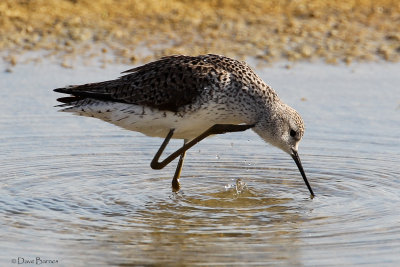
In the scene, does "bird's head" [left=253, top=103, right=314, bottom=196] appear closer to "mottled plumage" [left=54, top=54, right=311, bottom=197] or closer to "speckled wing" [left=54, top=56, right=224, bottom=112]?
"mottled plumage" [left=54, top=54, right=311, bottom=197]

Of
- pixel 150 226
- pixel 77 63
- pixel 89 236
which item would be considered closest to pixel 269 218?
pixel 150 226

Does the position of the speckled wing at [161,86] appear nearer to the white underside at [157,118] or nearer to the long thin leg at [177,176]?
the white underside at [157,118]

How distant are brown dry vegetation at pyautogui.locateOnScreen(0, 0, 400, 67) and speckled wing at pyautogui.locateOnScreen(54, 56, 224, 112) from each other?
4.16m

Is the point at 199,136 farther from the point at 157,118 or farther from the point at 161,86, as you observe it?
the point at 161,86

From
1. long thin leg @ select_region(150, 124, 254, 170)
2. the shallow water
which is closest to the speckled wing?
long thin leg @ select_region(150, 124, 254, 170)

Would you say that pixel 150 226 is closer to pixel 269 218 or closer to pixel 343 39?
pixel 269 218

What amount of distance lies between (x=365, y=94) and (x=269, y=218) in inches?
166

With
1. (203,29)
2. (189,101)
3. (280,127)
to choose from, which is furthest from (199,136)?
(203,29)

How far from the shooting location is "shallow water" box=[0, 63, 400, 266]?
7.25 meters

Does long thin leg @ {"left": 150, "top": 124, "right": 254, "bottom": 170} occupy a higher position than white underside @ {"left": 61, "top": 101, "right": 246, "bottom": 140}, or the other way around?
white underside @ {"left": 61, "top": 101, "right": 246, "bottom": 140}

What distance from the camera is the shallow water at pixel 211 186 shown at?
23.8 ft

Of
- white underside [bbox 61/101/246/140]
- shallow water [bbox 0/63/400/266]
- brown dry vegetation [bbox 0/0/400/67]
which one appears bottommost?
shallow water [bbox 0/63/400/266]

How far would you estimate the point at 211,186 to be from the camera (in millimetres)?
9531

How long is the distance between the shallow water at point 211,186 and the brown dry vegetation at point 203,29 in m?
0.80
